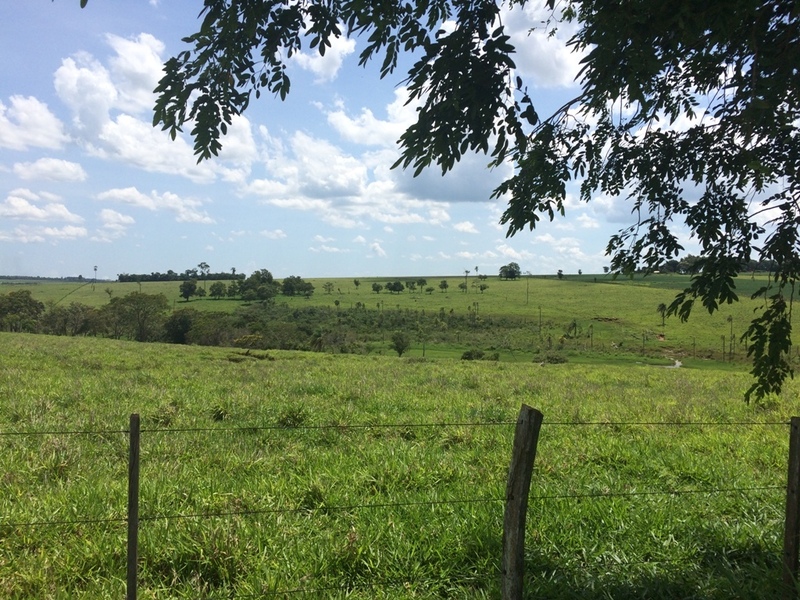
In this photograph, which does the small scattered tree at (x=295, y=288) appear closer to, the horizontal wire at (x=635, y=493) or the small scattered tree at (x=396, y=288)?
the small scattered tree at (x=396, y=288)

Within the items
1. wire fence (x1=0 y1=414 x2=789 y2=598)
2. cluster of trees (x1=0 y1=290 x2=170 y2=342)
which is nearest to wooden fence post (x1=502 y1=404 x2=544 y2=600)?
wire fence (x1=0 y1=414 x2=789 y2=598)

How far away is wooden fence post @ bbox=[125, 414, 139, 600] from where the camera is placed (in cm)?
344

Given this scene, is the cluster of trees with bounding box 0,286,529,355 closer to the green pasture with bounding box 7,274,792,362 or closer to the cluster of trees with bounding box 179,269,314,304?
the green pasture with bounding box 7,274,792,362

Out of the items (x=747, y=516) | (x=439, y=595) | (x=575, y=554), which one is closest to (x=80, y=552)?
(x=439, y=595)

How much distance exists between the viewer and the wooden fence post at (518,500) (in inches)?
134

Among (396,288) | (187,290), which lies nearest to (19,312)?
(187,290)

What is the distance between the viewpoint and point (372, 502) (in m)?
6.24

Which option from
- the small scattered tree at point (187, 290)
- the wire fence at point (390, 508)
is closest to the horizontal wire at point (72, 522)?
the wire fence at point (390, 508)

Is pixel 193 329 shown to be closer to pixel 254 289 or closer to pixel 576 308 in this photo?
pixel 254 289

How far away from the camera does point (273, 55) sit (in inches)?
167

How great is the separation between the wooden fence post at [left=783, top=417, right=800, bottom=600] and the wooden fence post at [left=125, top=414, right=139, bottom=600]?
458 centimetres

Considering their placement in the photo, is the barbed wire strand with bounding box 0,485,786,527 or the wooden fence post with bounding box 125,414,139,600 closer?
the wooden fence post with bounding box 125,414,139,600

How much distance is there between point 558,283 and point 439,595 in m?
176

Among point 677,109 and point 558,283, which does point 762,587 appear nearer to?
point 677,109
